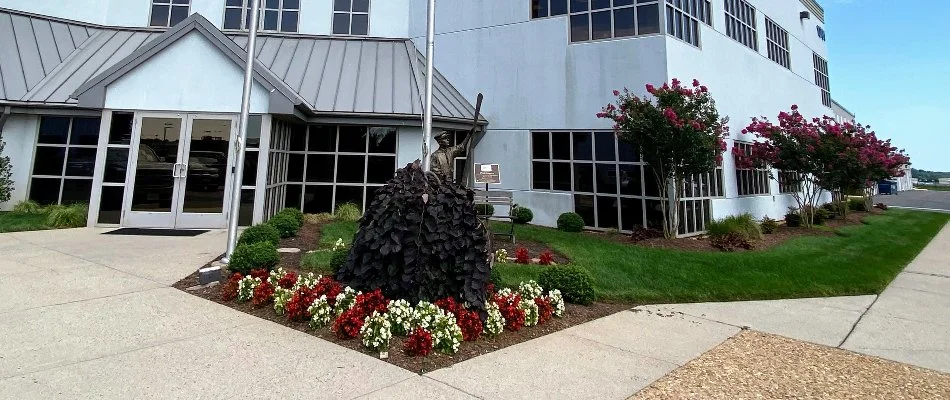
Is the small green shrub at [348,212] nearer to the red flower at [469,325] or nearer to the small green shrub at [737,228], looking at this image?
the red flower at [469,325]

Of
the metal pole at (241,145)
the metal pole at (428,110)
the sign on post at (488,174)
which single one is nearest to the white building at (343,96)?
the sign on post at (488,174)

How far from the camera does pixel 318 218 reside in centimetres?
1244

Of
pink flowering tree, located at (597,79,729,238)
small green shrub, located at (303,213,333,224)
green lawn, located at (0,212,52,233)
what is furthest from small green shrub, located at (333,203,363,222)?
pink flowering tree, located at (597,79,729,238)

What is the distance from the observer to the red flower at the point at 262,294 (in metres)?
5.11

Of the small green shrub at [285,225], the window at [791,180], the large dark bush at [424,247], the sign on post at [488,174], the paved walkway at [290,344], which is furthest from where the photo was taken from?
the window at [791,180]

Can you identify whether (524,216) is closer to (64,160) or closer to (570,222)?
(570,222)

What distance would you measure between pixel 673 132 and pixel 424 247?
809 cm

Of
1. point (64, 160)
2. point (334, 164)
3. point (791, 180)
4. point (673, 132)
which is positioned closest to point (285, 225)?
point (334, 164)

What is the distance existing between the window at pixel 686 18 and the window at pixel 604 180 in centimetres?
363

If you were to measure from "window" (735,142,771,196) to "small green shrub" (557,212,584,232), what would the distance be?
626 cm

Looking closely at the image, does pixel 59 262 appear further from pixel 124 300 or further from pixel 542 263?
pixel 542 263

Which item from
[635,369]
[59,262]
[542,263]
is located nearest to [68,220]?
[59,262]

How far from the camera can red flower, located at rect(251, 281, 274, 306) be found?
16.8ft

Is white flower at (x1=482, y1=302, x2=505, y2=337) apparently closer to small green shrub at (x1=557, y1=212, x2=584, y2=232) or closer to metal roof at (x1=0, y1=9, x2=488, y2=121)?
small green shrub at (x1=557, y1=212, x2=584, y2=232)
